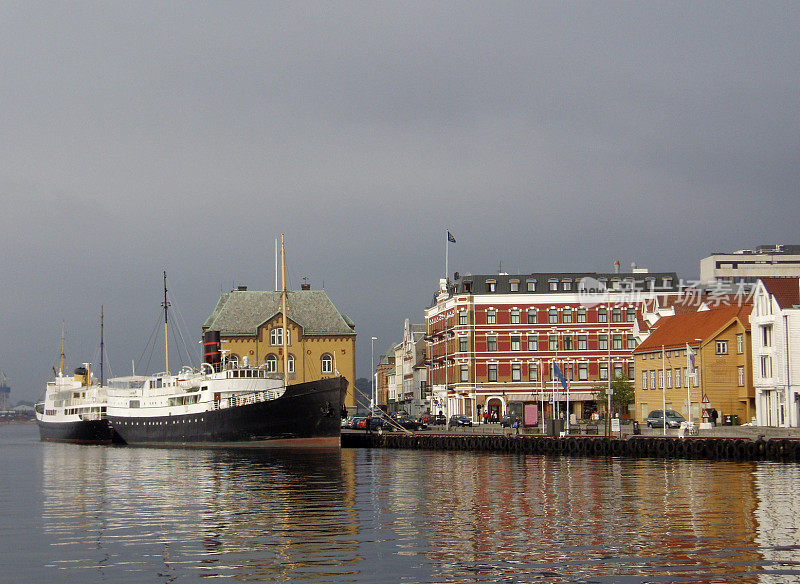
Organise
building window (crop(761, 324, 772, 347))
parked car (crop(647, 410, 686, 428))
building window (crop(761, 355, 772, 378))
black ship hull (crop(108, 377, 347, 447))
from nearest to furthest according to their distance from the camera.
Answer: building window (crop(761, 355, 772, 378)) < building window (crop(761, 324, 772, 347)) < black ship hull (crop(108, 377, 347, 447)) < parked car (crop(647, 410, 686, 428))

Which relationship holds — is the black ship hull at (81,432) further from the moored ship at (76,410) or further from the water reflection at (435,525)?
A: the water reflection at (435,525)

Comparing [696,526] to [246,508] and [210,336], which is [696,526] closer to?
[246,508]

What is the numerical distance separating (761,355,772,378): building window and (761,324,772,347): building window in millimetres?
1041

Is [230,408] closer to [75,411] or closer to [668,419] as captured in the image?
[668,419]

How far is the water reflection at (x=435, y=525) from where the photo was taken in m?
24.7

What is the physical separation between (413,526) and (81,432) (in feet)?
325

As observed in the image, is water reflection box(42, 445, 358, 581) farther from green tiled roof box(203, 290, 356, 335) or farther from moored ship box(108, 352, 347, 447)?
green tiled roof box(203, 290, 356, 335)

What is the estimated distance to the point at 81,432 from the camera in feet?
408

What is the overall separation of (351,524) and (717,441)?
3912 cm

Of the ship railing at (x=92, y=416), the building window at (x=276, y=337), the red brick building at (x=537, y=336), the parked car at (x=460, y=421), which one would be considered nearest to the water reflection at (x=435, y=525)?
the parked car at (x=460, y=421)

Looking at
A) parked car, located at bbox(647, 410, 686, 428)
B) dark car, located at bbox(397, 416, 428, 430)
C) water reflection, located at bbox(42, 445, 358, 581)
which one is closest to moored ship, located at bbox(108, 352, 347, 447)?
dark car, located at bbox(397, 416, 428, 430)

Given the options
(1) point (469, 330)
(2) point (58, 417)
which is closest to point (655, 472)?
(1) point (469, 330)

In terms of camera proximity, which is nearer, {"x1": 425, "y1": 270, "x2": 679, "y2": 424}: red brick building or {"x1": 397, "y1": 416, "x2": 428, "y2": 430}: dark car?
{"x1": 397, "y1": 416, "x2": 428, "y2": 430}: dark car

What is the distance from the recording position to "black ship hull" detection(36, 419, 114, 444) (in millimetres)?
120125
